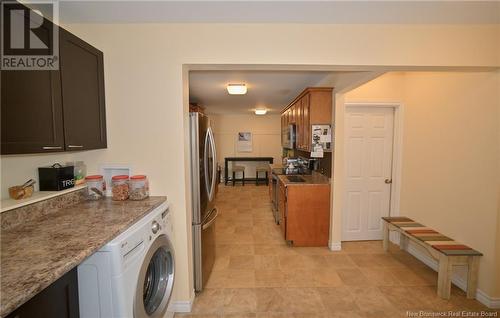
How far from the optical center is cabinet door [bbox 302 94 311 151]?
3.14 metres

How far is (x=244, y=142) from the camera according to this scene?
25.9 ft

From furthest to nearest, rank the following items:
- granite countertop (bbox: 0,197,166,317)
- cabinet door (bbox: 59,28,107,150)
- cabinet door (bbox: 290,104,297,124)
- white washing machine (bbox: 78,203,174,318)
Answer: cabinet door (bbox: 290,104,297,124) < cabinet door (bbox: 59,28,107,150) < white washing machine (bbox: 78,203,174,318) < granite countertop (bbox: 0,197,166,317)

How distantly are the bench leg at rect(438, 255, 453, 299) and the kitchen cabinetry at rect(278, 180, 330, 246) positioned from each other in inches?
49.1

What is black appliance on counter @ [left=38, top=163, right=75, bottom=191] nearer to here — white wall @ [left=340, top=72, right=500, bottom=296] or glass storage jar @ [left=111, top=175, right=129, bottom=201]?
glass storage jar @ [left=111, top=175, right=129, bottom=201]

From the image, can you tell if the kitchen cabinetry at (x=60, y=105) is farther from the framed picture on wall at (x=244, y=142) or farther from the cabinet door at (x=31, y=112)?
the framed picture on wall at (x=244, y=142)

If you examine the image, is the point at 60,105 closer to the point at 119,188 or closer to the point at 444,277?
the point at 119,188

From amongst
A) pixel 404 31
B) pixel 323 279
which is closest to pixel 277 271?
pixel 323 279

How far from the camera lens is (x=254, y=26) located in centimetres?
175

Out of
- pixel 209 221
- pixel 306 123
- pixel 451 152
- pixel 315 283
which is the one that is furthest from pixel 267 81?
pixel 315 283

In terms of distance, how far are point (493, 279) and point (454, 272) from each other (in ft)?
1.19

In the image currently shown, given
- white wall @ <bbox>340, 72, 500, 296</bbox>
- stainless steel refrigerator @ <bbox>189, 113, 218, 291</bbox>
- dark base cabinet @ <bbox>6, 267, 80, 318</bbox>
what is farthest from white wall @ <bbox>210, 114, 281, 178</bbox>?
dark base cabinet @ <bbox>6, 267, 80, 318</bbox>

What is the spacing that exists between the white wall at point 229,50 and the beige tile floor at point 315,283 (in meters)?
1.62

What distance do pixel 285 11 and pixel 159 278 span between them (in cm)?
218

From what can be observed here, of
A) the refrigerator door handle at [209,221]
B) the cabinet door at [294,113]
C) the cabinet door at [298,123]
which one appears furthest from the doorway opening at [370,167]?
the refrigerator door handle at [209,221]
